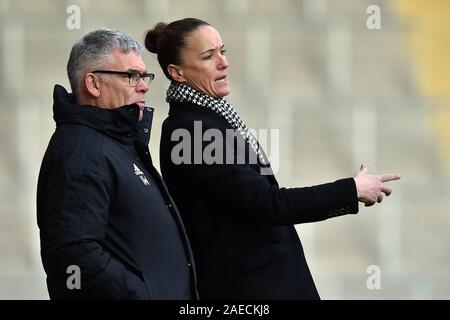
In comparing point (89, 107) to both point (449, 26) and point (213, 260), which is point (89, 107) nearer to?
point (213, 260)

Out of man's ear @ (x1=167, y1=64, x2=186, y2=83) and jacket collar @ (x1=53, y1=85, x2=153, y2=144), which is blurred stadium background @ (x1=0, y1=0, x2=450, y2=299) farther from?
jacket collar @ (x1=53, y1=85, x2=153, y2=144)

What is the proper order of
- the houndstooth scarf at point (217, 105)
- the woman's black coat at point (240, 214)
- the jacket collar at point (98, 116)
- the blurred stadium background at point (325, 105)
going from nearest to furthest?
the jacket collar at point (98, 116), the woman's black coat at point (240, 214), the houndstooth scarf at point (217, 105), the blurred stadium background at point (325, 105)

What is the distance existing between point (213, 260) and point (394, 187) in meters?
2.17

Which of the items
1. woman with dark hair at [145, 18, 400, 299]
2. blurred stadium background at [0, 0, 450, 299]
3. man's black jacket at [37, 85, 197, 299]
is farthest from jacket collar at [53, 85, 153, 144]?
blurred stadium background at [0, 0, 450, 299]

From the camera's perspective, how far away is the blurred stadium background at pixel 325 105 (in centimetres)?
482

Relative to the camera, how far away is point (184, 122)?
2902 mm

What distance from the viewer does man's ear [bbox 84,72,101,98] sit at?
265 centimetres

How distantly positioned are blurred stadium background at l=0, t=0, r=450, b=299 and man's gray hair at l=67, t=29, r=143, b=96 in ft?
6.82

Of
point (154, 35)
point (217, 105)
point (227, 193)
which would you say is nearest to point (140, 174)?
point (227, 193)

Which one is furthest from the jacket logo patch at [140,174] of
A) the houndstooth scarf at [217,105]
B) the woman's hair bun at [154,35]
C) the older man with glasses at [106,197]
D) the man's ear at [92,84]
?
the woman's hair bun at [154,35]

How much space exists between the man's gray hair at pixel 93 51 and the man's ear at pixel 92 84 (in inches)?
0.5

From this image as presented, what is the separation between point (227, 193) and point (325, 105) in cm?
212

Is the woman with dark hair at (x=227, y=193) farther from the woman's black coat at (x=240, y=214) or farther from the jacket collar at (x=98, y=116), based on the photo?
the jacket collar at (x=98, y=116)

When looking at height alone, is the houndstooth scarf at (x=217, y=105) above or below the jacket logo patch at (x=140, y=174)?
above
